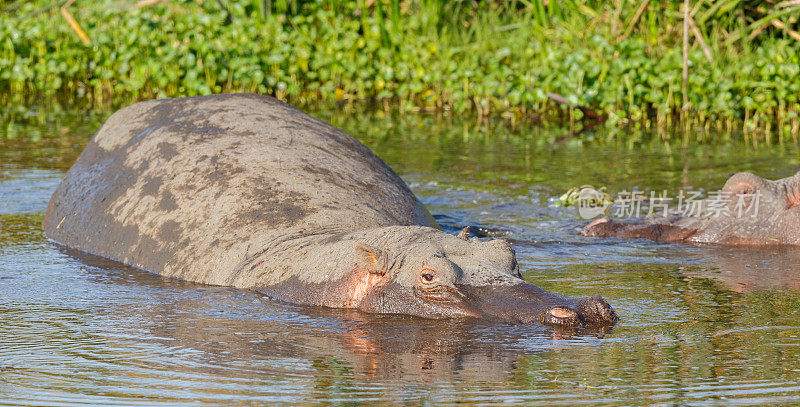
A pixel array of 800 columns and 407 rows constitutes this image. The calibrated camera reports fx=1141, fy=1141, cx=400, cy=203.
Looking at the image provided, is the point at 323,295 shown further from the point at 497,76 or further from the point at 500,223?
the point at 497,76

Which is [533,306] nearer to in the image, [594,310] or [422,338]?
[594,310]

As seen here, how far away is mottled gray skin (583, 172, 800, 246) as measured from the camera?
7.77m

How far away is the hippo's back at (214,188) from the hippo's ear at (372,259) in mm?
704

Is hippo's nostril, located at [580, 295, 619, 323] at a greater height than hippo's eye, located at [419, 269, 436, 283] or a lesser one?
lesser

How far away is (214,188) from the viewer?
663 cm

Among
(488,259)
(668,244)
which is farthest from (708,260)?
(488,259)

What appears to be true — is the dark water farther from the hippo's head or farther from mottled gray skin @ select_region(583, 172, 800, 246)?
mottled gray skin @ select_region(583, 172, 800, 246)

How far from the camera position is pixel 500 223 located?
27.2ft

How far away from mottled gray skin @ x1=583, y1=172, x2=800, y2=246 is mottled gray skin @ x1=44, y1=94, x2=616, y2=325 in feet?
5.46

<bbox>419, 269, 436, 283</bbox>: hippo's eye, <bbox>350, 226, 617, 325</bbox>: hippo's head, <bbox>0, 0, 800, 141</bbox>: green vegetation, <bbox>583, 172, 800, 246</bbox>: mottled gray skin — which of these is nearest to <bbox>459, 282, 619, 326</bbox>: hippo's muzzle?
<bbox>350, 226, 617, 325</bbox>: hippo's head

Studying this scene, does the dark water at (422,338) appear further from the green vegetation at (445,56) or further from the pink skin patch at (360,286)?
the green vegetation at (445,56)

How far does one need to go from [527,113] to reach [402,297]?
9314 millimetres

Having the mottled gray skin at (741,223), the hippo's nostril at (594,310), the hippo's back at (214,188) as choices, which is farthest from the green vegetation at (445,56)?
the hippo's nostril at (594,310)

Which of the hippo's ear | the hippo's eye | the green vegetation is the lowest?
the hippo's eye
